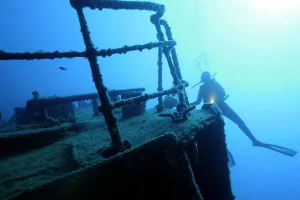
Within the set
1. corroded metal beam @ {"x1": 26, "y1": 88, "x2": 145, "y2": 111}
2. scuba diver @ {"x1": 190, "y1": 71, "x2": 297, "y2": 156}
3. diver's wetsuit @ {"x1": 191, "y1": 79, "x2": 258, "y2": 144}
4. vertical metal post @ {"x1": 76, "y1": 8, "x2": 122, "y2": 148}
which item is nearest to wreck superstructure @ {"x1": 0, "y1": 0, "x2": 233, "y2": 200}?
vertical metal post @ {"x1": 76, "y1": 8, "x2": 122, "y2": 148}

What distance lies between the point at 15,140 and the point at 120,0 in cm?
239

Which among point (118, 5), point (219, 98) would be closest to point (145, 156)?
point (118, 5)

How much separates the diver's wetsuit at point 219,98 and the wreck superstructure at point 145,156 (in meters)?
7.57

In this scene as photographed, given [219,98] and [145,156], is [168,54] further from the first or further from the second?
[219,98]

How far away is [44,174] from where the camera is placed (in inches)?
77.0

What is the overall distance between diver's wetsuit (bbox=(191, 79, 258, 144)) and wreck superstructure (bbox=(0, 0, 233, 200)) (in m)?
7.57

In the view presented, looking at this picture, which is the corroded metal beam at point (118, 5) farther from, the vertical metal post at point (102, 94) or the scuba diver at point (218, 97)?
the scuba diver at point (218, 97)

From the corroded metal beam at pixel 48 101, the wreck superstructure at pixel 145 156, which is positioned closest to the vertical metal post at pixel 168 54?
the wreck superstructure at pixel 145 156

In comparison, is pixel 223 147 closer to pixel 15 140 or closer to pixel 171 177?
pixel 171 177

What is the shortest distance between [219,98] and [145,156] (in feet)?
31.6

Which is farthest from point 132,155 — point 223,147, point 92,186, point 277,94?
point 277,94

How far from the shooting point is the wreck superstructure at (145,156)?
138cm

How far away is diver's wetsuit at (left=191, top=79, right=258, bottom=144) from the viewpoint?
10.6 metres

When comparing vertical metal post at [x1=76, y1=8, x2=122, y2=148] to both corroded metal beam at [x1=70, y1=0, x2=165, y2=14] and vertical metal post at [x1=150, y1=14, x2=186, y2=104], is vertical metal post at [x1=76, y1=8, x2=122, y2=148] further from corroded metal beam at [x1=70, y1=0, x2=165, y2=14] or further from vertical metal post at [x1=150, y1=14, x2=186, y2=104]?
vertical metal post at [x1=150, y1=14, x2=186, y2=104]
